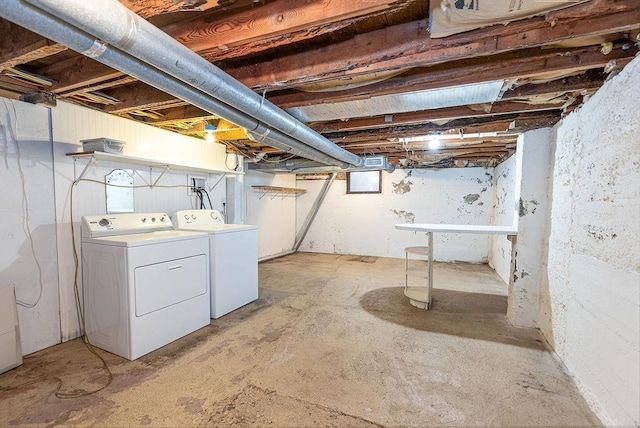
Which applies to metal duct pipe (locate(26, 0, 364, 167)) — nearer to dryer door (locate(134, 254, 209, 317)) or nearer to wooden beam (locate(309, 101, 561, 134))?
wooden beam (locate(309, 101, 561, 134))

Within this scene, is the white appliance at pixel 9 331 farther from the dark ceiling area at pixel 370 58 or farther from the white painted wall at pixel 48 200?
the dark ceiling area at pixel 370 58

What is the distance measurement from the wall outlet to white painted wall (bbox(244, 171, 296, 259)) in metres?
1.34

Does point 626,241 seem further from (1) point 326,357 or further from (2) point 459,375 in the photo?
(1) point 326,357

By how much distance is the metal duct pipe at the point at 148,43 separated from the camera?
0.90 metres

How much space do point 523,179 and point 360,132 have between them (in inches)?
65.2

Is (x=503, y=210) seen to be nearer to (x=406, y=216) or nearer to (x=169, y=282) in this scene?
(x=406, y=216)

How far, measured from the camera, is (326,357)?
81.0 inches

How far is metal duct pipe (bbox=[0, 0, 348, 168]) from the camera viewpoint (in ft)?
3.01

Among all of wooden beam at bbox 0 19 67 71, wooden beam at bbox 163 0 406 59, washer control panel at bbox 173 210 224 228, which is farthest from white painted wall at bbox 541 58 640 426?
washer control panel at bbox 173 210 224 228

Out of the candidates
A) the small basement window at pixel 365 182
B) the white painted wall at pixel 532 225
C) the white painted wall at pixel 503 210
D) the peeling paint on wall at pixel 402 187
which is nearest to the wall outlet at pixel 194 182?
the small basement window at pixel 365 182

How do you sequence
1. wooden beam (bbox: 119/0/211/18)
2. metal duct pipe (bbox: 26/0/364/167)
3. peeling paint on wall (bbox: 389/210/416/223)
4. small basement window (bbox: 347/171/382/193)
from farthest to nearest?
small basement window (bbox: 347/171/382/193)
peeling paint on wall (bbox: 389/210/416/223)
wooden beam (bbox: 119/0/211/18)
metal duct pipe (bbox: 26/0/364/167)

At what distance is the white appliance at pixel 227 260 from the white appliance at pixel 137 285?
0.42 feet

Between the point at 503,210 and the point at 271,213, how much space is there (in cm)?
404

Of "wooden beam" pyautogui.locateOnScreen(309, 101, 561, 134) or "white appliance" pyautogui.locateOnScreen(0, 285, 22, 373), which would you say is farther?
"wooden beam" pyautogui.locateOnScreen(309, 101, 561, 134)
